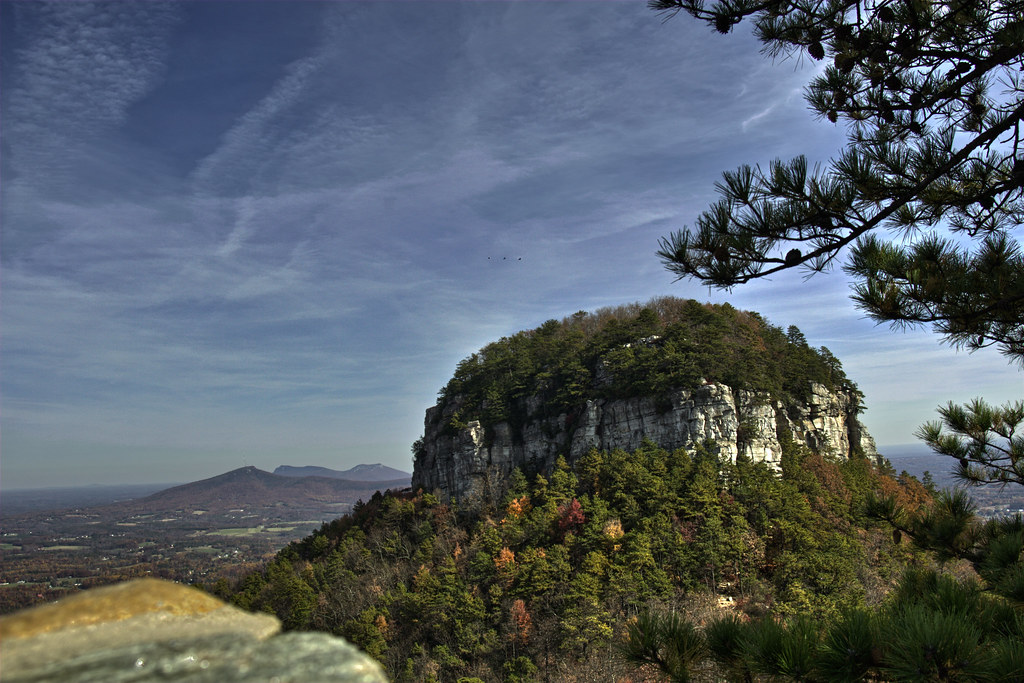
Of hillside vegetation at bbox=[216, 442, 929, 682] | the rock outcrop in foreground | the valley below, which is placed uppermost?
the rock outcrop in foreground

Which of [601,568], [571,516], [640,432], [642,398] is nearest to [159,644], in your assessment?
[601,568]

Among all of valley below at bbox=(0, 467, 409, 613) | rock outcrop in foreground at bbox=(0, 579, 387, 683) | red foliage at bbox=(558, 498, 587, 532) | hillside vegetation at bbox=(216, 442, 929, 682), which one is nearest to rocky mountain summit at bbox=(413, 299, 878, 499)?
hillside vegetation at bbox=(216, 442, 929, 682)

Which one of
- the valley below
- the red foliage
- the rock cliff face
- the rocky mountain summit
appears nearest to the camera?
the red foliage

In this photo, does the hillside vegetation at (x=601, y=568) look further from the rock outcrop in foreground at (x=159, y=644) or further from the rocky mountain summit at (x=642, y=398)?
the rock outcrop in foreground at (x=159, y=644)

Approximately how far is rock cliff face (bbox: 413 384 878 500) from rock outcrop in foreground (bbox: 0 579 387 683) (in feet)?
98.7

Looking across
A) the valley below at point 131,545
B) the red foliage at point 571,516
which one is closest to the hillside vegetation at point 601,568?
the red foliage at point 571,516

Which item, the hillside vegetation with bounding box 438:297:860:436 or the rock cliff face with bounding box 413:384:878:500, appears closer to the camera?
the rock cliff face with bounding box 413:384:878:500

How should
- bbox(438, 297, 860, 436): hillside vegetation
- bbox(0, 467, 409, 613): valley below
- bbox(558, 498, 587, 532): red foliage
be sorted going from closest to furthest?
bbox(558, 498, 587, 532): red foliage → bbox(438, 297, 860, 436): hillside vegetation → bbox(0, 467, 409, 613): valley below

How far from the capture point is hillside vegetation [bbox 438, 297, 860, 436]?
31156mm

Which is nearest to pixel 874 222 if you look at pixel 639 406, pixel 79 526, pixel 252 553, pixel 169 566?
pixel 639 406

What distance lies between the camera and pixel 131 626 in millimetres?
1020

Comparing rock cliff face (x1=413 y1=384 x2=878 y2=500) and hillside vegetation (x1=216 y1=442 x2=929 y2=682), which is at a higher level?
rock cliff face (x1=413 y1=384 x2=878 y2=500)

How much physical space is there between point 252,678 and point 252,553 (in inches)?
4801

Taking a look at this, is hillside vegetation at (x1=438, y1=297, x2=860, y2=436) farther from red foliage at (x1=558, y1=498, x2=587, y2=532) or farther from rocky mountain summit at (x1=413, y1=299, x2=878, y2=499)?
red foliage at (x1=558, y1=498, x2=587, y2=532)
